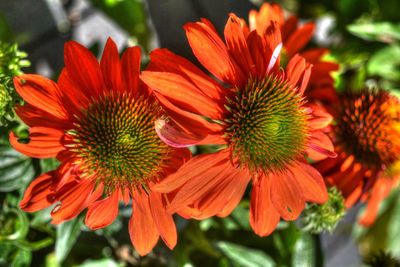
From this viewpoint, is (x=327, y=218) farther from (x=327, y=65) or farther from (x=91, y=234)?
(x=91, y=234)

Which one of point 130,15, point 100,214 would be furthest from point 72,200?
point 130,15

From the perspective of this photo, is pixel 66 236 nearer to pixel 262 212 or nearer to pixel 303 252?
pixel 262 212

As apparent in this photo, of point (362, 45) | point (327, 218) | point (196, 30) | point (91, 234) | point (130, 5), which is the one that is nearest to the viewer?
point (196, 30)

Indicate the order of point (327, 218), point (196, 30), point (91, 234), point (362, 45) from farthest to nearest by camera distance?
point (362, 45) → point (91, 234) → point (327, 218) → point (196, 30)

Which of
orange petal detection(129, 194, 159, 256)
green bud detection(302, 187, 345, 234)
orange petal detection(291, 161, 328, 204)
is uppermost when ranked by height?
orange petal detection(129, 194, 159, 256)

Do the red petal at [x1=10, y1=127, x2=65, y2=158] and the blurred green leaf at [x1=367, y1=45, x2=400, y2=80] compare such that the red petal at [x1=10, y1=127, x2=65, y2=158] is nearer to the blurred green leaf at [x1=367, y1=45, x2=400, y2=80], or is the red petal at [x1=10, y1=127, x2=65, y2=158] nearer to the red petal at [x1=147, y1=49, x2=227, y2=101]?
the red petal at [x1=147, y1=49, x2=227, y2=101]

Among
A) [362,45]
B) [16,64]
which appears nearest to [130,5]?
[16,64]

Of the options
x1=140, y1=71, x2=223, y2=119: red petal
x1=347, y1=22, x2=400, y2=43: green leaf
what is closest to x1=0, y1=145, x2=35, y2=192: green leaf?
x1=140, y1=71, x2=223, y2=119: red petal

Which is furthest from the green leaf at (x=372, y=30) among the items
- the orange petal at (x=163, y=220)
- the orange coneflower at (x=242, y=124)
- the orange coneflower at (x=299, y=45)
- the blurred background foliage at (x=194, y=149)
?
the orange petal at (x=163, y=220)
